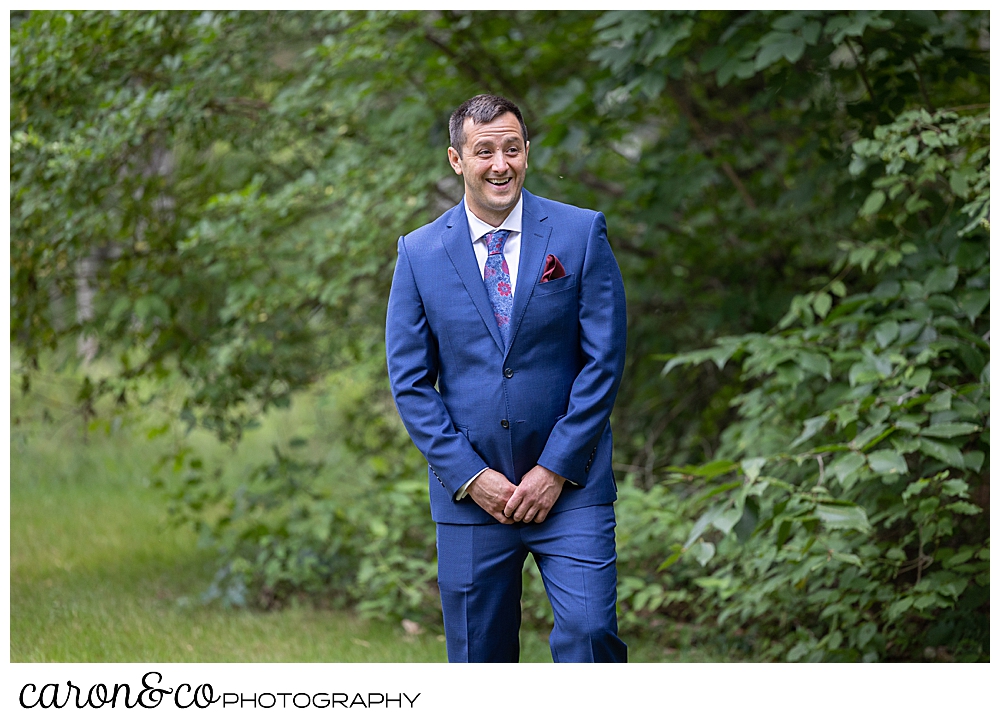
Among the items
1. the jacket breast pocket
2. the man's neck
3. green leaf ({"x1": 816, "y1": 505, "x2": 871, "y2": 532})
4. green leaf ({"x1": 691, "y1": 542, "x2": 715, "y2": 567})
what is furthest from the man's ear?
green leaf ({"x1": 816, "y1": 505, "x2": 871, "y2": 532})

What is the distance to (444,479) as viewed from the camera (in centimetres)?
234

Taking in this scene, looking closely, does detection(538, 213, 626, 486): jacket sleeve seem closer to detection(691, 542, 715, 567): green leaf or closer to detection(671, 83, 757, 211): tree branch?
detection(691, 542, 715, 567): green leaf

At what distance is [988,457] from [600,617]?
2.09 m

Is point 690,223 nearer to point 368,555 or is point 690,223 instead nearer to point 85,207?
point 368,555

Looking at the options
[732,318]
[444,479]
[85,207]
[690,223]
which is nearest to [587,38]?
[690,223]

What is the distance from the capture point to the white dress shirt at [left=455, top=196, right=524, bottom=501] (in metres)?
2.41

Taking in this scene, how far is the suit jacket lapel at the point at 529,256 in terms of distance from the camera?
2.34m

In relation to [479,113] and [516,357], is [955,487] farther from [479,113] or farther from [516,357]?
[479,113]

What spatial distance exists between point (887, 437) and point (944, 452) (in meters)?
0.23

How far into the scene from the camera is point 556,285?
2354 millimetres

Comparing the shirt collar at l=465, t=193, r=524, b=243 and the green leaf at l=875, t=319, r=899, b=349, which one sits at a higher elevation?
the shirt collar at l=465, t=193, r=524, b=243

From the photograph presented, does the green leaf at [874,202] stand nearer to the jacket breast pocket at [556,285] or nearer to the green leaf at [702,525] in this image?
the green leaf at [702,525]

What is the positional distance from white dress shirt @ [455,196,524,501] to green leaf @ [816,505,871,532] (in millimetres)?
1373

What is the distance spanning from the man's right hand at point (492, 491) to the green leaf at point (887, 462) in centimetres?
140
